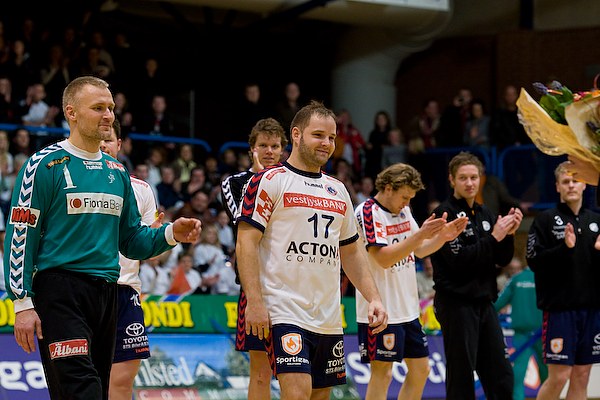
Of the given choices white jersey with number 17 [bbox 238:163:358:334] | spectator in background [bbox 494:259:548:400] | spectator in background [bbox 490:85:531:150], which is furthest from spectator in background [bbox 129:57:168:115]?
white jersey with number 17 [bbox 238:163:358:334]

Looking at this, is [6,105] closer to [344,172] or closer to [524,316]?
[344,172]

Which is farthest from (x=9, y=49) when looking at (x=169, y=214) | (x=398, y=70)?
(x=398, y=70)

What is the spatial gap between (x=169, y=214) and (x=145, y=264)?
1938 millimetres

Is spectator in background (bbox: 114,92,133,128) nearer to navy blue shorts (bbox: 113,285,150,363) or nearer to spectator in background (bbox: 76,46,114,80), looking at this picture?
spectator in background (bbox: 76,46,114,80)

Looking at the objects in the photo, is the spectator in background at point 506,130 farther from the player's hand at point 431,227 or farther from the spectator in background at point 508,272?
the player's hand at point 431,227

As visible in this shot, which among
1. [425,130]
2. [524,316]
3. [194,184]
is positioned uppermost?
[425,130]

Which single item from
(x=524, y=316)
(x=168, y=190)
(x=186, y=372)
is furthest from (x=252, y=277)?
(x=168, y=190)

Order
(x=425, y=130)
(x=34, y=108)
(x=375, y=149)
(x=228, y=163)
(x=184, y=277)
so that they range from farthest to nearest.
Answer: (x=425, y=130), (x=375, y=149), (x=228, y=163), (x=34, y=108), (x=184, y=277)

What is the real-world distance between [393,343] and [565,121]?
3.46 m

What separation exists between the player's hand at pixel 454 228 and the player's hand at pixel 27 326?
11.6 ft

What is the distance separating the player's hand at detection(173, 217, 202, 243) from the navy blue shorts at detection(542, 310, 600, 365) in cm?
460

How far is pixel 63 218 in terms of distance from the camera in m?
5.66

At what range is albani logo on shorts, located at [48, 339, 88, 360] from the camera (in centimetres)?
548

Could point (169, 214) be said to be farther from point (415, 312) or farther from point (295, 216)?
point (295, 216)
